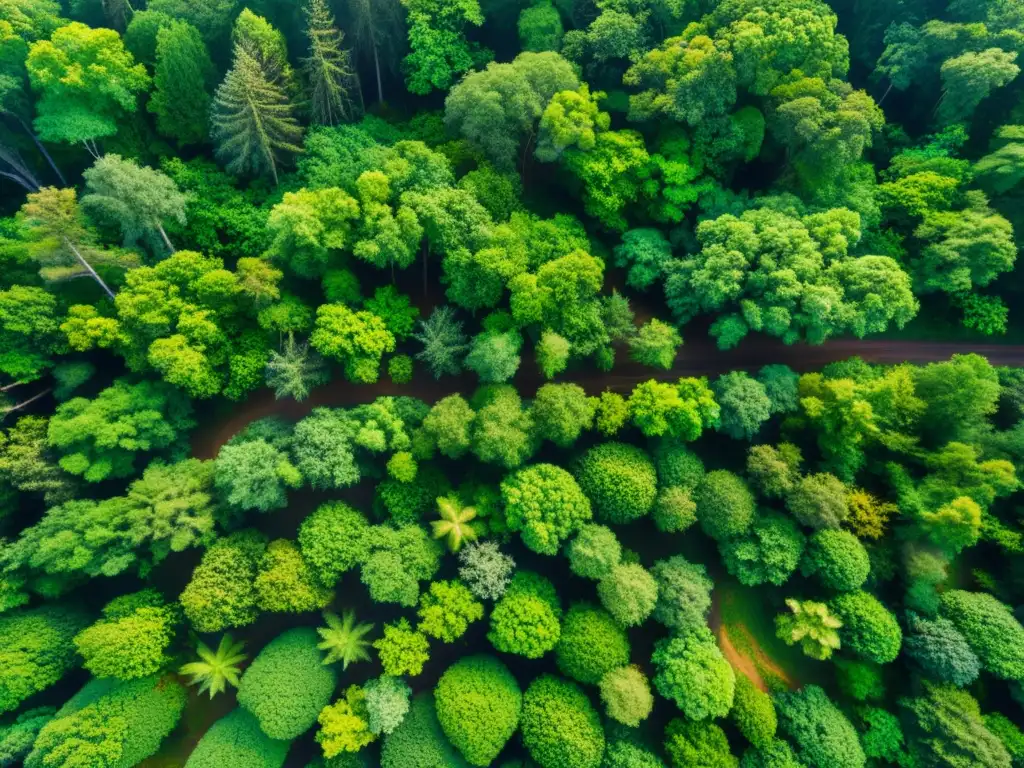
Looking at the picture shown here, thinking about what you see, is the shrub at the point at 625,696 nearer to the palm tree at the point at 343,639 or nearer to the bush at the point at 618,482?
the bush at the point at 618,482

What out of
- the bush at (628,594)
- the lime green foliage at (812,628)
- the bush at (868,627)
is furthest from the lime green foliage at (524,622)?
the bush at (868,627)

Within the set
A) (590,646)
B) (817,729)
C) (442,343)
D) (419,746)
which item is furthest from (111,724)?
(817,729)

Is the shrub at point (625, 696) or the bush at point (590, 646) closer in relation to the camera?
the shrub at point (625, 696)

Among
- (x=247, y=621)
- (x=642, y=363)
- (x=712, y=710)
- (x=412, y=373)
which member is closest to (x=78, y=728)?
(x=247, y=621)

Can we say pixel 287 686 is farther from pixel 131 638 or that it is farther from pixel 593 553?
pixel 593 553

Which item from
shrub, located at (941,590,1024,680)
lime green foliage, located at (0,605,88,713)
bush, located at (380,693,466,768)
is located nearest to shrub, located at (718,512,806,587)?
shrub, located at (941,590,1024,680)

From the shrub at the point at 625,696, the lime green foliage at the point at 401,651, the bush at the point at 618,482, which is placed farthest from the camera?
the bush at the point at 618,482

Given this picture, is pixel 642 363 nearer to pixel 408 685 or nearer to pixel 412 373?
pixel 412 373

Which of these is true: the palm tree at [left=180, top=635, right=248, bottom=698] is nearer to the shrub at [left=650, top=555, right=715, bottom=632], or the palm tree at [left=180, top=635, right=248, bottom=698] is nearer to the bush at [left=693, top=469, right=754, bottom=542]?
the shrub at [left=650, top=555, right=715, bottom=632]
